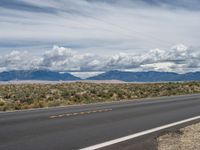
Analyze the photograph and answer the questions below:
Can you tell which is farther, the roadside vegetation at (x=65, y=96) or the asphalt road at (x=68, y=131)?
the roadside vegetation at (x=65, y=96)

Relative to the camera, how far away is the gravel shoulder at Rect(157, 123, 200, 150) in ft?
33.5

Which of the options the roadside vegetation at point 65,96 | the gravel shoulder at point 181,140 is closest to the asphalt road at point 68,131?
the gravel shoulder at point 181,140

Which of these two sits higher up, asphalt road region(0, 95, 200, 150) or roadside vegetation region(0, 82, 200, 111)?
asphalt road region(0, 95, 200, 150)

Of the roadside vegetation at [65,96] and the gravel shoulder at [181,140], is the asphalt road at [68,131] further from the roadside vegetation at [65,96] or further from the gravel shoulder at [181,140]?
the roadside vegetation at [65,96]

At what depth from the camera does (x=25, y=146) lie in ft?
32.8

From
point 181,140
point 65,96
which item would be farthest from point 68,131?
point 65,96

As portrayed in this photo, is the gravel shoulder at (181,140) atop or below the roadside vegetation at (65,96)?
atop

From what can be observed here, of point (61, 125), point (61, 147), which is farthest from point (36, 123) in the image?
point (61, 147)

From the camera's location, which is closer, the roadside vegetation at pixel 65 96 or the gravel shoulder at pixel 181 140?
the gravel shoulder at pixel 181 140

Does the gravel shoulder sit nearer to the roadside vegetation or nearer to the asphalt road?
the asphalt road

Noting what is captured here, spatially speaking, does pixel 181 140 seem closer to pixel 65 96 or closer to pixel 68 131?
pixel 68 131

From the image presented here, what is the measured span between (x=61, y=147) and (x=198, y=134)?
459 centimetres

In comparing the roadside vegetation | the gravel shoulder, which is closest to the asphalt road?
the gravel shoulder

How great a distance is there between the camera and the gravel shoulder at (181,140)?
33.5 feet
